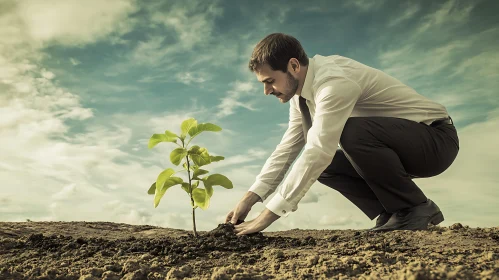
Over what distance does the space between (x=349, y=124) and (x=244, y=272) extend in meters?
1.39

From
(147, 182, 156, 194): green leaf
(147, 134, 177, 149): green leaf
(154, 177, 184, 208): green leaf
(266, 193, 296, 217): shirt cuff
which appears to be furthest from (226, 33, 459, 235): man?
(147, 134, 177, 149): green leaf

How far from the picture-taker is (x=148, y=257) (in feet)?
8.86

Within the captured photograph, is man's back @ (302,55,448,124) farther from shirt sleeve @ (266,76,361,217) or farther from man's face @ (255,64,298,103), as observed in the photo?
shirt sleeve @ (266,76,361,217)

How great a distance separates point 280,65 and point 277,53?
8cm

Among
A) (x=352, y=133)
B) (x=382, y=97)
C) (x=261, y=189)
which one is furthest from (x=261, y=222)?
(x=382, y=97)

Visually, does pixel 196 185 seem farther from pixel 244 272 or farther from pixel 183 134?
pixel 244 272

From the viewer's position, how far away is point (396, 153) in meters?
3.27

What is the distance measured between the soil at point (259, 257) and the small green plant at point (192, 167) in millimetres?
309

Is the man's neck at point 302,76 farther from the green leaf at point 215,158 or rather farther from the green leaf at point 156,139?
the green leaf at point 156,139

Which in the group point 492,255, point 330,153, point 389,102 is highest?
point 389,102

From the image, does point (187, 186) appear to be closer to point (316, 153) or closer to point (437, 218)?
point (316, 153)

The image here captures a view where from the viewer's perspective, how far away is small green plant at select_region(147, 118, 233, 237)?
330 centimetres

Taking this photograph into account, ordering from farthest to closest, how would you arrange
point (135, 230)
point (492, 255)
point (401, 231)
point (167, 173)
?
point (135, 230), point (167, 173), point (401, 231), point (492, 255)

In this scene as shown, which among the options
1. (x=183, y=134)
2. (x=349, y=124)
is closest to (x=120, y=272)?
(x=183, y=134)
